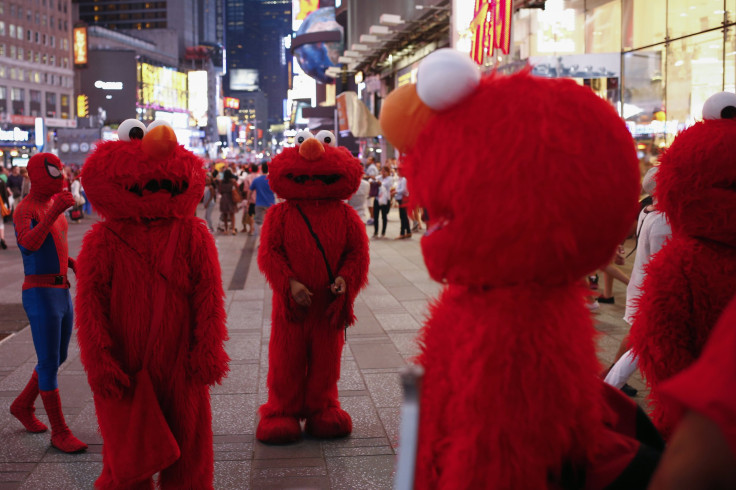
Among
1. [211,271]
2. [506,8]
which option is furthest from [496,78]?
[506,8]

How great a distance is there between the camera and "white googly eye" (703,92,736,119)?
9.85ft

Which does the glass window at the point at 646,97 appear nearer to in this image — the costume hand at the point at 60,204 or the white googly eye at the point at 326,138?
the white googly eye at the point at 326,138

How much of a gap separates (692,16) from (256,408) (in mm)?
10061

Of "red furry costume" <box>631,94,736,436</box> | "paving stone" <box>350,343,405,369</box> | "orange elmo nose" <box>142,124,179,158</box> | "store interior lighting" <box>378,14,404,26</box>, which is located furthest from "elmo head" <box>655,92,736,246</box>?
"store interior lighting" <box>378,14,404,26</box>

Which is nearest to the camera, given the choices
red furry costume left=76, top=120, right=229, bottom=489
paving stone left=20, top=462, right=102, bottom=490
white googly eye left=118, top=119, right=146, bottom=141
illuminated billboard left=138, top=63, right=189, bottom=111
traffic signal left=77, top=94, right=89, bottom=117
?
red furry costume left=76, top=120, right=229, bottom=489

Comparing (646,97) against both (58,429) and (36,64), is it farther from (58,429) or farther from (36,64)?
(36,64)

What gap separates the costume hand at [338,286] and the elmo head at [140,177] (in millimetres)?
1231

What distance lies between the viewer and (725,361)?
1.09 m

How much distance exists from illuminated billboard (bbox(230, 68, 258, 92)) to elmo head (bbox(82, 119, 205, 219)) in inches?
7383

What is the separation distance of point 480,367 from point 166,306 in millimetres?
1813

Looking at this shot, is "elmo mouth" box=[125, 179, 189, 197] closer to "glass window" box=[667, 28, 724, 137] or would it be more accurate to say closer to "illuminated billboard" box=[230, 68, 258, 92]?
"glass window" box=[667, 28, 724, 137]

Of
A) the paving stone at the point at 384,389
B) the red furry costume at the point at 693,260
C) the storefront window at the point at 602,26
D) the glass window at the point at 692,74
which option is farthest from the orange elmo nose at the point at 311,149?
the storefront window at the point at 602,26

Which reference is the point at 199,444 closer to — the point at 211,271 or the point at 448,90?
the point at 211,271

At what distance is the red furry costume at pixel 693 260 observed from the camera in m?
2.91
